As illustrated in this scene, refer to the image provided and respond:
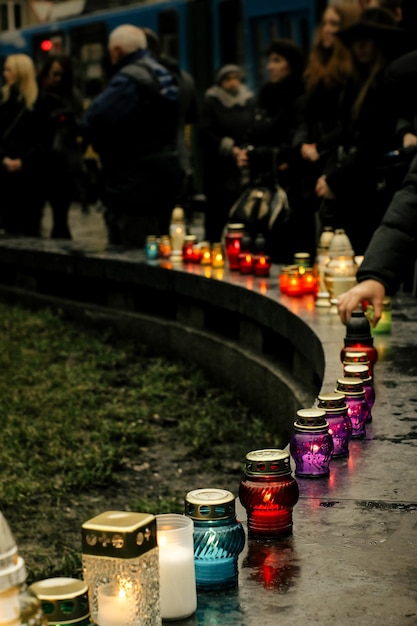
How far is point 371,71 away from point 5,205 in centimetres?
604

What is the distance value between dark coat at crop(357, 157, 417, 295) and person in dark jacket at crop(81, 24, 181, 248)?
575 centimetres

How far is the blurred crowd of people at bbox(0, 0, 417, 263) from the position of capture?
8.37 m

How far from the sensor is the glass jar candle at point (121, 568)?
2.28 m

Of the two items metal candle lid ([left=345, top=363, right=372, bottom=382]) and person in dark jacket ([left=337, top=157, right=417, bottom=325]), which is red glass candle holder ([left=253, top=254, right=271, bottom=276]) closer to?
person in dark jacket ([left=337, top=157, right=417, bottom=325])

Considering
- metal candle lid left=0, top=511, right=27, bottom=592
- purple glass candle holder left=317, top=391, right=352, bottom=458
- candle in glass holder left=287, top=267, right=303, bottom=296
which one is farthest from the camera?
candle in glass holder left=287, top=267, right=303, bottom=296

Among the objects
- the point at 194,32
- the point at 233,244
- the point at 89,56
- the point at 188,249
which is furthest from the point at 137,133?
the point at 89,56

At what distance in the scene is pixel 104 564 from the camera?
2.30m

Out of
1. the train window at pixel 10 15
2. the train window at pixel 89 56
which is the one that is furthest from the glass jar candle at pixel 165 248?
the train window at pixel 10 15

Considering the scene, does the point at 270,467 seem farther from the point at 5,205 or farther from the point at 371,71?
the point at 5,205

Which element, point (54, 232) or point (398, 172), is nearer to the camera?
point (398, 172)

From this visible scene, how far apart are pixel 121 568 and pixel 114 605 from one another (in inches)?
3.8

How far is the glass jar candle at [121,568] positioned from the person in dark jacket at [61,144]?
432 inches

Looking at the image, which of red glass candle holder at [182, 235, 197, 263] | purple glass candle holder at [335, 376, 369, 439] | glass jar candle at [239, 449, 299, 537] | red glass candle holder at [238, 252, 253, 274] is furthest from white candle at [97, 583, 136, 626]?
red glass candle holder at [182, 235, 197, 263]

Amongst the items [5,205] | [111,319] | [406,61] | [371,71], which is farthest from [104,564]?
[5,205]
